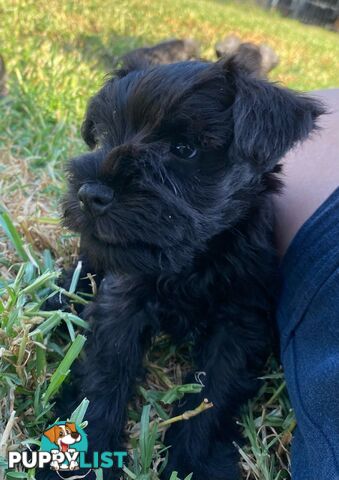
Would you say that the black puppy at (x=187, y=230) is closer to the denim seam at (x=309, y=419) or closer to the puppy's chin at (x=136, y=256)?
the puppy's chin at (x=136, y=256)

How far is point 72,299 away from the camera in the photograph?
1.99 meters

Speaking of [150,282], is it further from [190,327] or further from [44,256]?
[44,256]

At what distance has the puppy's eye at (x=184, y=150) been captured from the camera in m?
1.59

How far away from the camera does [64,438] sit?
148cm

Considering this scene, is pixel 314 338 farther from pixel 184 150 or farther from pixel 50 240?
pixel 50 240

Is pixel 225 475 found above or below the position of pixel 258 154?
below

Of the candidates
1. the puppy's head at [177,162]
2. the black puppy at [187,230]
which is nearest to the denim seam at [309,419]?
the black puppy at [187,230]

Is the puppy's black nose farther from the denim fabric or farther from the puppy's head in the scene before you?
the denim fabric

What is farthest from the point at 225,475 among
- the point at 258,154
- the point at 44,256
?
the point at 44,256

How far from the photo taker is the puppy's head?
4.83 feet

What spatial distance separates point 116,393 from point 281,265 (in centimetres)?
73

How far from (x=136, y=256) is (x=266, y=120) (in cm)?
56

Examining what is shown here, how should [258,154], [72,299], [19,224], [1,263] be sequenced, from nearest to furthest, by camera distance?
[258,154] < [72,299] < [1,263] < [19,224]

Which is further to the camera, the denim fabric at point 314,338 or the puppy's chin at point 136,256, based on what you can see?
the puppy's chin at point 136,256
